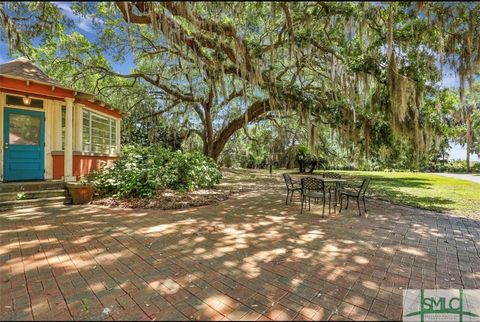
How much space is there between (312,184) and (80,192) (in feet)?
19.3

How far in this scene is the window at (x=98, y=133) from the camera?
8.64m

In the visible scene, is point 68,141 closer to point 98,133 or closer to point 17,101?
point 17,101

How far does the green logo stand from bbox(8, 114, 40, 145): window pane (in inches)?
356


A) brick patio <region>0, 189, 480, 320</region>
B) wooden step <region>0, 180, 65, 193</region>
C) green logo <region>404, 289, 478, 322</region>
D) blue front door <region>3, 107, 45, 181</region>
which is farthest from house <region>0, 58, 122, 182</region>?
green logo <region>404, 289, 478, 322</region>

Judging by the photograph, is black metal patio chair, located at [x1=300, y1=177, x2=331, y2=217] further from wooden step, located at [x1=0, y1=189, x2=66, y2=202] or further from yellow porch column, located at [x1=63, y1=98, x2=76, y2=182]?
yellow porch column, located at [x1=63, y1=98, x2=76, y2=182]

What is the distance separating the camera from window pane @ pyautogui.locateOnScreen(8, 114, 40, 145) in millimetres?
6826

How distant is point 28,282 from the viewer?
2.59 metres

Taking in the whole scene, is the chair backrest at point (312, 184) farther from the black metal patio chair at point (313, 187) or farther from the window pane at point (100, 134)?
the window pane at point (100, 134)

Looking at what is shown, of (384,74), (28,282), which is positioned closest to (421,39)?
(384,74)

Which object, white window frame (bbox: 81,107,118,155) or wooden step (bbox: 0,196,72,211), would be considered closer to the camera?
wooden step (bbox: 0,196,72,211)

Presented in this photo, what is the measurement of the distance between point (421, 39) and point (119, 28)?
970cm

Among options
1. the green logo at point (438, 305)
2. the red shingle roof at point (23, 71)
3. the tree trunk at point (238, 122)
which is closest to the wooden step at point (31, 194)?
the red shingle roof at point (23, 71)

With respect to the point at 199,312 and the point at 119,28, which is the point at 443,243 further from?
the point at 119,28

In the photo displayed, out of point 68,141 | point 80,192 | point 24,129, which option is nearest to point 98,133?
point 68,141
